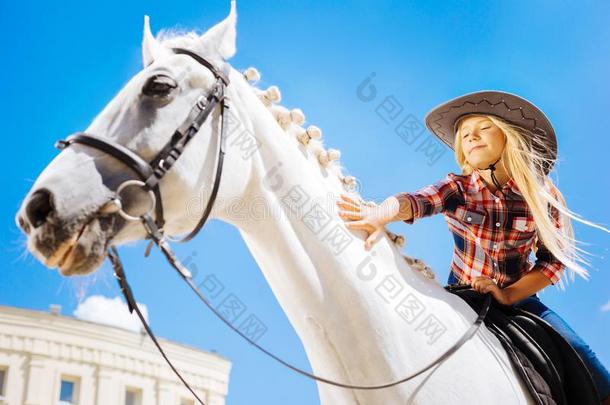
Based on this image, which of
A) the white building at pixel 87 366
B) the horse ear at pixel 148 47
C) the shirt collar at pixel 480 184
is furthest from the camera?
the white building at pixel 87 366

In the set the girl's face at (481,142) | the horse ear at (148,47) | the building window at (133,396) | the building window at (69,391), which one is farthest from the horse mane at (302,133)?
the building window at (133,396)

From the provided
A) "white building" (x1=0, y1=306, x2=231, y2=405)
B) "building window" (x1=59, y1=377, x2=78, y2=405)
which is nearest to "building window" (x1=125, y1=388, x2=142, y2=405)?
"white building" (x1=0, y1=306, x2=231, y2=405)

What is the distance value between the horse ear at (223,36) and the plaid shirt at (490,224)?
3.08 feet

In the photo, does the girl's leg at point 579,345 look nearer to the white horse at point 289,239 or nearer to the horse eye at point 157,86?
the white horse at point 289,239

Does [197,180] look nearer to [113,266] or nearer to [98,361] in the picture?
[113,266]

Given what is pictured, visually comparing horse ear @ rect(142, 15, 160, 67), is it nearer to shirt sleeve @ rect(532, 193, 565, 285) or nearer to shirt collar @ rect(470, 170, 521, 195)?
shirt collar @ rect(470, 170, 521, 195)

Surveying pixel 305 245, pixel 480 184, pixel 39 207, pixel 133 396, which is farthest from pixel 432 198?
pixel 133 396

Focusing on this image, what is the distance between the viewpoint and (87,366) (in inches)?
717

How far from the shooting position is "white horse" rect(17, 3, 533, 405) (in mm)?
1748

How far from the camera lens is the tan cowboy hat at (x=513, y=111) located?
260cm

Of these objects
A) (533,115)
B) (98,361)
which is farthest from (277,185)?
(98,361)

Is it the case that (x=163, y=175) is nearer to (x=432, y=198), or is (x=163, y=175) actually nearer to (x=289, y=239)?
(x=289, y=239)

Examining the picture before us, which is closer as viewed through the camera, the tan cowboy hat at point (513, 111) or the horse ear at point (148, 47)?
the horse ear at point (148, 47)

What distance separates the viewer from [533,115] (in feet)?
8.58
